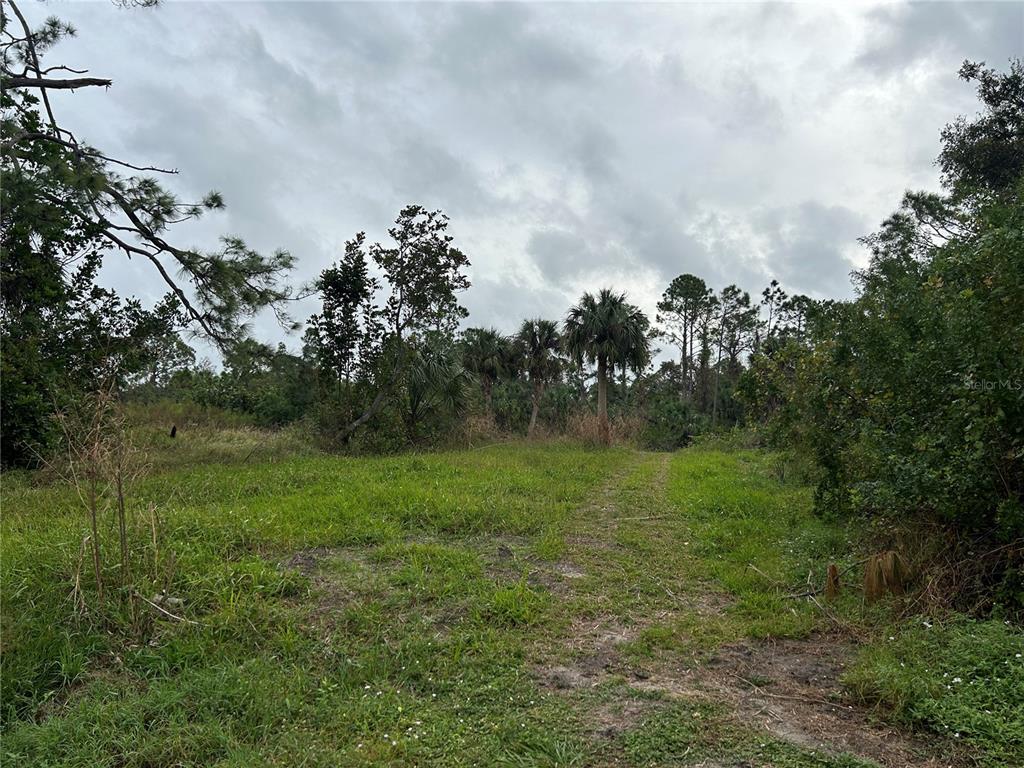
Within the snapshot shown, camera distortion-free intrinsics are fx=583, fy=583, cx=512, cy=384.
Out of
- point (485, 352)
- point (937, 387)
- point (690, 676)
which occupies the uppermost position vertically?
point (485, 352)

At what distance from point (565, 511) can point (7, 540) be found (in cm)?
563

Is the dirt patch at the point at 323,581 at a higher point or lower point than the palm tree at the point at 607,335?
lower

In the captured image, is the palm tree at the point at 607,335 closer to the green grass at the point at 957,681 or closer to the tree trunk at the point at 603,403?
the tree trunk at the point at 603,403

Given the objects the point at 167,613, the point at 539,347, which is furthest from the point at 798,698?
the point at 539,347

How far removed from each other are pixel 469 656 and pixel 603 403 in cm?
1865

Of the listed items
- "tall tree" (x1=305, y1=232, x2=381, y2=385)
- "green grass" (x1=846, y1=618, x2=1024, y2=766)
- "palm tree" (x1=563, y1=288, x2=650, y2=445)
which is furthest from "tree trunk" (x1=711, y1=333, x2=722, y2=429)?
"green grass" (x1=846, y1=618, x2=1024, y2=766)

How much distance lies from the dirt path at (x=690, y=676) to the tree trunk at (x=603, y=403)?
1453 cm

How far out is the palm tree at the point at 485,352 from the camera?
27.7 m

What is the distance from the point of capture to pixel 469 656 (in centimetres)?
338

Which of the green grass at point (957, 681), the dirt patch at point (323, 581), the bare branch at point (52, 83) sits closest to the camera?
the green grass at point (957, 681)

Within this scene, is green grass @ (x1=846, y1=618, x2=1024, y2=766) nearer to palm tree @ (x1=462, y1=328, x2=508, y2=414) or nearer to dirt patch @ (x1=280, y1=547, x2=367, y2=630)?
A: dirt patch @ (x1=280, y1=547, x2=367, y2=630)

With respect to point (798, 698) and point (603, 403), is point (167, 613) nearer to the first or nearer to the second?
point (798, 698)

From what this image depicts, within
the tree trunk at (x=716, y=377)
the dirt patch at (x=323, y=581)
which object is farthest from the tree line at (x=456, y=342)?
the tree trunk at (x=716, y=377)

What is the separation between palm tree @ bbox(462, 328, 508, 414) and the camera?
27.7m
